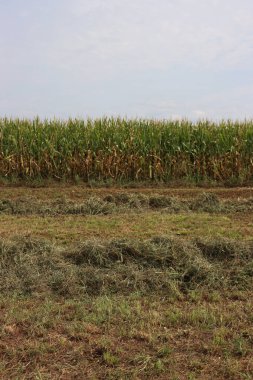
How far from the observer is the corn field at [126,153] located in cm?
1537

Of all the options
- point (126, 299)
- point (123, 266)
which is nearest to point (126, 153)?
point (123, 266)

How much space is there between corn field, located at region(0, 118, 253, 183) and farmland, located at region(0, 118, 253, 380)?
2.40 m

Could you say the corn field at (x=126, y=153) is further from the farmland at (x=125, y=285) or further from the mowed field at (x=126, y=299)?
the mowed field at (x=126, y=299)

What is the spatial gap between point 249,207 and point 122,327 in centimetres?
651

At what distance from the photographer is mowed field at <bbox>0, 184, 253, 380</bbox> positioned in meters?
3.95

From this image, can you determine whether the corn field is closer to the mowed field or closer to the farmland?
the farmland

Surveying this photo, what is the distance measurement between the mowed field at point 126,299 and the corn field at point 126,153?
20.8ft

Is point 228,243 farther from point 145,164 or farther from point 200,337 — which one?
point 145,164

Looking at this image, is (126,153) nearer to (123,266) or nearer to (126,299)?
(123,266)

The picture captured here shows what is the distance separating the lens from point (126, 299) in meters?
5.32

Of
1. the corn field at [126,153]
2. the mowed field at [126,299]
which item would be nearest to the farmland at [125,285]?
the mowed field at [126,299]

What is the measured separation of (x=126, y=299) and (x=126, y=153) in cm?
1043

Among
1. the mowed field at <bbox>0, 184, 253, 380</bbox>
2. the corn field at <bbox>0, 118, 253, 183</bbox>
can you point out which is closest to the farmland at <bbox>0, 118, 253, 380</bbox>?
the mowed field at <bbox>0, 184, 253, 380</bbox>

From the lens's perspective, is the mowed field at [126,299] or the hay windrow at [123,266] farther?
the hay windrow at [123,266]
